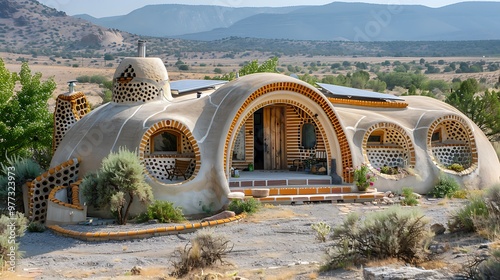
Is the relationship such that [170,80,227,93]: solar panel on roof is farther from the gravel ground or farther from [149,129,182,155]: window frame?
the gravel ground

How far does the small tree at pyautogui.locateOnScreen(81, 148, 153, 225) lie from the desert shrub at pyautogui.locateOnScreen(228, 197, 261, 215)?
214cm

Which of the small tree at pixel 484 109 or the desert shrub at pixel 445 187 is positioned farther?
the small tree at pixel 484 109

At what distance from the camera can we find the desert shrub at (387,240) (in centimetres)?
1200

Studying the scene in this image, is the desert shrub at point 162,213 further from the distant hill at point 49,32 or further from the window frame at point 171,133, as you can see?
the distant hill at point 49,32

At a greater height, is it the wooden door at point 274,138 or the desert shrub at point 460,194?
the wooden door at point 274,138

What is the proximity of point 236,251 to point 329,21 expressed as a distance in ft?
332

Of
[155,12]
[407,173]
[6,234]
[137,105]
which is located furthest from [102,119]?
[155,12]

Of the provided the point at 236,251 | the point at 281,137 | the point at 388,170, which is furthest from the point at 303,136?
the point at 236,251

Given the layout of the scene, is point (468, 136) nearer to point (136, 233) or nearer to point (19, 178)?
point (136, 233)

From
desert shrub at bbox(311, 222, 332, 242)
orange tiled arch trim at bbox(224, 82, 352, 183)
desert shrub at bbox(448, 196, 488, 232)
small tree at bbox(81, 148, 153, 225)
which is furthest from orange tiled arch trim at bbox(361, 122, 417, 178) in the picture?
desert shrub at bbox(448, 196, 488, 232)

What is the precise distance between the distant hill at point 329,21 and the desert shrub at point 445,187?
77405 millimetres

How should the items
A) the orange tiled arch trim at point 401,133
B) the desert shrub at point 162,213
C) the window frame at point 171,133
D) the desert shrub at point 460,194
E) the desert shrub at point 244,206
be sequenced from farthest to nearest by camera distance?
1. the orange tiled arch trim at point 401,133
2. the desert shrub at point 460,194
3. the window frame at point 171,133
4. the desert shrub at point 244,206
5. the desert shrub at point 162,213

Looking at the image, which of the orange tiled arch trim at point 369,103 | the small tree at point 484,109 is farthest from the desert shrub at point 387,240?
the small tree at point 484,109

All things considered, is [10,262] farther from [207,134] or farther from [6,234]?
[207,134]
